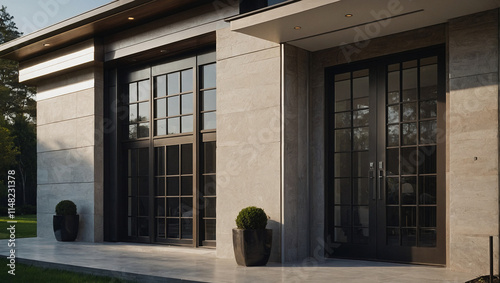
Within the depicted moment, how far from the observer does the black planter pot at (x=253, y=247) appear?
7082mm

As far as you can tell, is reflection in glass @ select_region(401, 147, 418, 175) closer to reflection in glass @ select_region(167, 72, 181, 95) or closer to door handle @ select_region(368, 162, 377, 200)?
door handle @ select_region(368, 162, 377, 200)

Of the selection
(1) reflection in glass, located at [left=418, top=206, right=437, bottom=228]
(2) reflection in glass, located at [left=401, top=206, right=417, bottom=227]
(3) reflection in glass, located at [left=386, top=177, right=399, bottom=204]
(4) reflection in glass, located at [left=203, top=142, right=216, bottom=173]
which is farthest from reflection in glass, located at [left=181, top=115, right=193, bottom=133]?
(1) reflection in glass, located at [left=418, top=206, right=437, bottom=228]

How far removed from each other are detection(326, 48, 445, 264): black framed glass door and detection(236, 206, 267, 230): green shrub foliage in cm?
122

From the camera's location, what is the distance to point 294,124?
7.77 meters

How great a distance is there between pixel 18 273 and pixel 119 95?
16.0ft

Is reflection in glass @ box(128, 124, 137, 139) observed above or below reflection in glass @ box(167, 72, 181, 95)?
below

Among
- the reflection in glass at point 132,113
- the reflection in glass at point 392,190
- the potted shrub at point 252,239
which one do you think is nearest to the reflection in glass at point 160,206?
the reflection in glass at point 132,113

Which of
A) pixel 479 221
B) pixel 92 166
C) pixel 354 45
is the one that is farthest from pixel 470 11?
pixel 92 166

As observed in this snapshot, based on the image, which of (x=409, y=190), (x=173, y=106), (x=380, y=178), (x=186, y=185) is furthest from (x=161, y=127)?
(x=409, y=190)

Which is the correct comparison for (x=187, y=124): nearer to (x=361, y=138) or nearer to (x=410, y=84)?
(x=361, y=138)

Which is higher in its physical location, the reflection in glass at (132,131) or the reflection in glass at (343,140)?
the reflection in glass at (132,131)

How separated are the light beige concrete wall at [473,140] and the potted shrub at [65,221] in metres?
7.44

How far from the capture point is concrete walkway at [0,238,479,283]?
19.8 feet

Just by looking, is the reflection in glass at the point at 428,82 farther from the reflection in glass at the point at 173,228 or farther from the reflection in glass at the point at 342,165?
the reflection in glass at the point at 173,228
